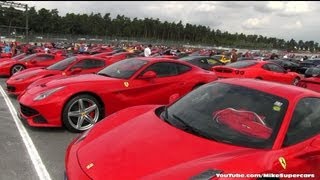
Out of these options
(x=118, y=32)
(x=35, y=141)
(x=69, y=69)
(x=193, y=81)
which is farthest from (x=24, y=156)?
(x=118, y=32)

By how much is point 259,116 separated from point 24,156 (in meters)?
3.51

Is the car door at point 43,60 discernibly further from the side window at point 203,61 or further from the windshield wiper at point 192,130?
the windshield wiper at point 192,130

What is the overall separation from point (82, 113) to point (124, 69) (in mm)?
1543

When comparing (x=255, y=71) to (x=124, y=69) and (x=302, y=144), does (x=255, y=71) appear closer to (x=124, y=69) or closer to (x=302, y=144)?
(x=124, y=69)

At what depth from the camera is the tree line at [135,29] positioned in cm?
11438

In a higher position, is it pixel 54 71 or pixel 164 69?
pixel 164 69

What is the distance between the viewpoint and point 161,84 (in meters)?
9.05

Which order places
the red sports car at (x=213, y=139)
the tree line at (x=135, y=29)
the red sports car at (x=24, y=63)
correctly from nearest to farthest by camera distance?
the red sports car at (x=213, y=139), the red sports car at (x=24, y=63), the tree line at (x=135, y=29)

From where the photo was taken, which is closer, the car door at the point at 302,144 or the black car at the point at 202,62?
the car door at the point at 302,144

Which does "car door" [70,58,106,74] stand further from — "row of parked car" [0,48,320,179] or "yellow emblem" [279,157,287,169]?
"yellow emblem" [279,157,287,169]

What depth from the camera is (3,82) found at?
16.2 metres

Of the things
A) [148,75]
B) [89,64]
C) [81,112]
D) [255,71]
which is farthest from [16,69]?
[81,112]

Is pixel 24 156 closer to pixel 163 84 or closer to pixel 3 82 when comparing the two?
pixel 163 84

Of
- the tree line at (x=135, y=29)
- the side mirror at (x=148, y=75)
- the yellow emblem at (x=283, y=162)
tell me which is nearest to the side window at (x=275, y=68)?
the side mirror at (x=148, y=75)
